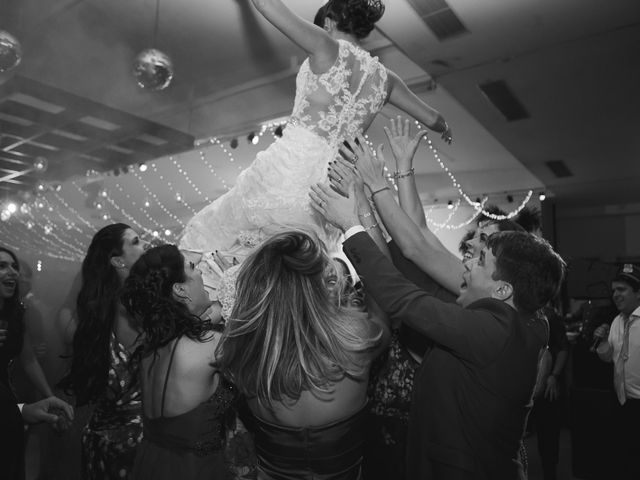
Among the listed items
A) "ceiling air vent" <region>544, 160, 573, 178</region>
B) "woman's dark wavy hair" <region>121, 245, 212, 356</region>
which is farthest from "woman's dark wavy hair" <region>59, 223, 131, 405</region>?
"ceiling air vent" <region>544, 160, 573, 178</region>

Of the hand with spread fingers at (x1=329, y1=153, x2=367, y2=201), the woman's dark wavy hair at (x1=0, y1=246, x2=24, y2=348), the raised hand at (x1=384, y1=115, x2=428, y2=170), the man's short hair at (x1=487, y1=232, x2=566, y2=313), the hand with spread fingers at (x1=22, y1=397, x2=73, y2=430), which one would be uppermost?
the raised hand at (x1=384, y1=115, x2=428, y2=170)

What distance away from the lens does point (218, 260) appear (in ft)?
6.30

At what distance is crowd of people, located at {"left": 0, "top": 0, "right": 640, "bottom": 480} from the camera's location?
4.21 ft

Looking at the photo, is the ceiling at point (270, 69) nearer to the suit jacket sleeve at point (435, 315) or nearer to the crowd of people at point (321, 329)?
the crowd of people at point (321, 329)

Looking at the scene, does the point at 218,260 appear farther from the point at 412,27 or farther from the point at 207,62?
the point at 207,62

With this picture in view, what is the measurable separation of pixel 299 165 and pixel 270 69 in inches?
137

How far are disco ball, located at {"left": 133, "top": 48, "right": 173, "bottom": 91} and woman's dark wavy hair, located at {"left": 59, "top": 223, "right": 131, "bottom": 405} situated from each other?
1.42 m

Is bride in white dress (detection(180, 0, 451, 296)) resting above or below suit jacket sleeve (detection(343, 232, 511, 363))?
above

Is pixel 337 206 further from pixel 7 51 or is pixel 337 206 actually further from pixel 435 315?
pixel 7 51

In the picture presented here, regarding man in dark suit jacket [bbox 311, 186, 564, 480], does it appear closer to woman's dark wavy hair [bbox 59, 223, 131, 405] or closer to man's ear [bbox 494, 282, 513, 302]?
man's ear [bbox 494, 282, 513, 302]

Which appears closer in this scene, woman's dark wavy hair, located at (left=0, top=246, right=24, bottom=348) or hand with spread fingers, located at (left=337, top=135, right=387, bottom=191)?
hand with spread fingers, located at (left=337, top=135, right=387, bottom=191)

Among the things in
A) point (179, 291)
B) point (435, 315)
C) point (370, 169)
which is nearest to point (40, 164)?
point (179, 291)

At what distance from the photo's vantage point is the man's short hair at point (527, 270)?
140 cm

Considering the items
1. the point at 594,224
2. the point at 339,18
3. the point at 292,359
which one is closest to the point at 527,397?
the point at 292,359
